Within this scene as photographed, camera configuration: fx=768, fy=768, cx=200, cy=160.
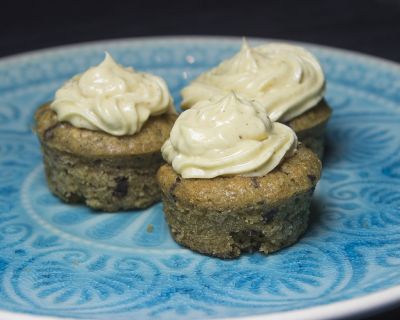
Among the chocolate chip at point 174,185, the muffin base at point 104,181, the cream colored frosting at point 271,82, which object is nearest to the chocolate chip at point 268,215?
the chocolate chip at point 174,185

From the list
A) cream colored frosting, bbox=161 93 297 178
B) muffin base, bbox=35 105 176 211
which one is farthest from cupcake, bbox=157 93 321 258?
muffin base, bbox=35 105 176 211

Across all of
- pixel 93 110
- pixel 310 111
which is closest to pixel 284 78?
pixel 310 111

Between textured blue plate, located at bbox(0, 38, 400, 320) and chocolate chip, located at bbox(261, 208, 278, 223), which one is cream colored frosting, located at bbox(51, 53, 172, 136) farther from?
chocolate chip, located at bbox(261, 208, 278, 223)

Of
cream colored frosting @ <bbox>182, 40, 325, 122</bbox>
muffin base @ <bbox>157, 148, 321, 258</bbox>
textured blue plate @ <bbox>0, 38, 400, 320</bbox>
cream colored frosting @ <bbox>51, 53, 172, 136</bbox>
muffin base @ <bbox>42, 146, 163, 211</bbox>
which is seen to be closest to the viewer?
textured blue plate @ <bbox>0, 38, 400, 320</bbox>

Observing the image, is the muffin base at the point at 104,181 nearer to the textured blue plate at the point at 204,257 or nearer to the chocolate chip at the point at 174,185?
the textured blue plate at the point at 204,257

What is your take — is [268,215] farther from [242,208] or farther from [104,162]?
[104,162]

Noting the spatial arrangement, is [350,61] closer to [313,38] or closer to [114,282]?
[313,38]

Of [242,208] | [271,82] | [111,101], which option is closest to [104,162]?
[111,101]
